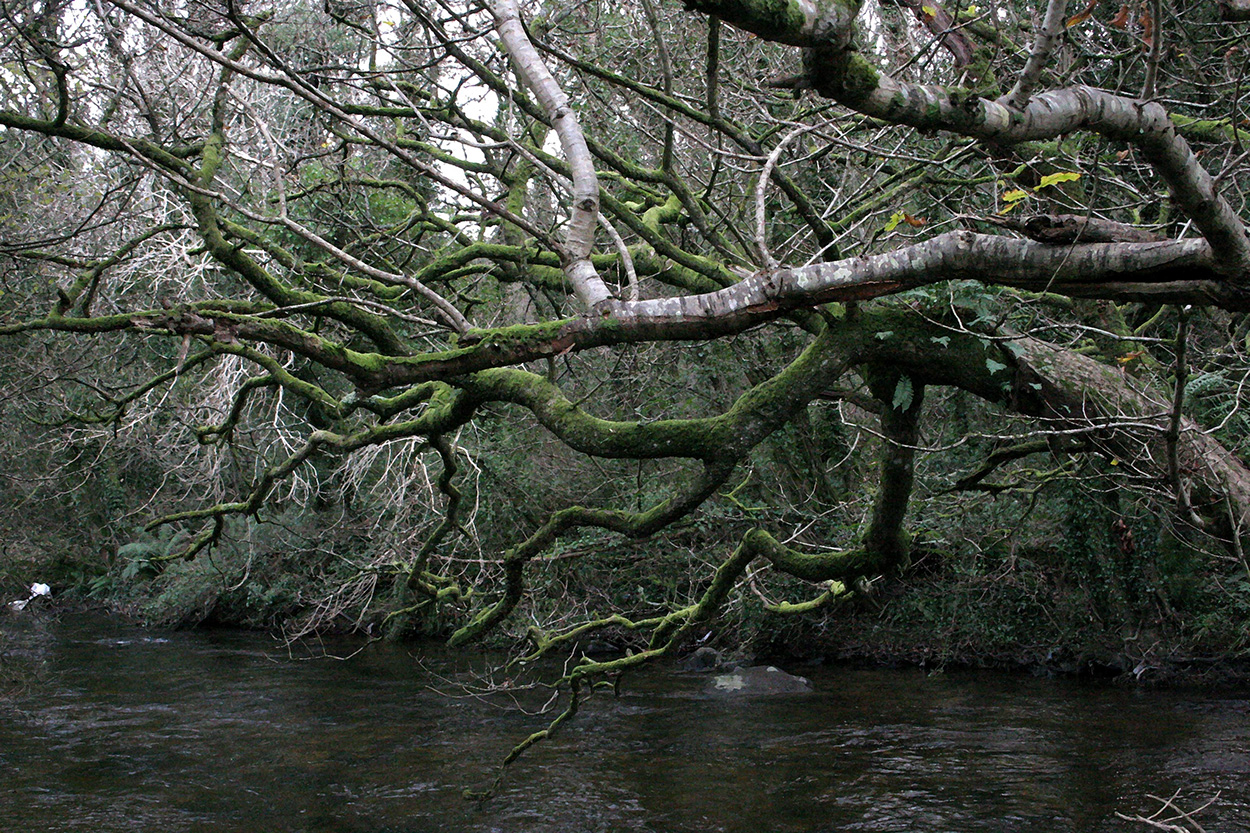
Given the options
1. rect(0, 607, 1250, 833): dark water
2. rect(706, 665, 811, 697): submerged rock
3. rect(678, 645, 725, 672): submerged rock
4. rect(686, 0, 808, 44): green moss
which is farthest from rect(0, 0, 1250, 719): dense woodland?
rect(0, 607, 1250, 833): dark water

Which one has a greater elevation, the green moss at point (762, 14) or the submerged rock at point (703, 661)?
the green moss at point (762, 14)

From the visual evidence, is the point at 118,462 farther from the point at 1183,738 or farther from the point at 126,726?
the point at 1183,738

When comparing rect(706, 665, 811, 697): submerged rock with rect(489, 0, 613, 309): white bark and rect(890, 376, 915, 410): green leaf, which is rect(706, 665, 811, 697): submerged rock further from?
rect(489, 0, 613, 309): white bark

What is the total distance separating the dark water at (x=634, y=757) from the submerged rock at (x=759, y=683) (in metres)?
0.31

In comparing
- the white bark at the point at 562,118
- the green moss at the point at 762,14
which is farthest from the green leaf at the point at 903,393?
the green moss at the point at 762,14

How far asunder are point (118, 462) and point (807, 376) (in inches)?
733

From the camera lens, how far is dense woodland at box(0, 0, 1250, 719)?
160 inches

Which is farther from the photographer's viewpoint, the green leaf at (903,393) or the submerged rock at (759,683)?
the submerged rock at (759,683)

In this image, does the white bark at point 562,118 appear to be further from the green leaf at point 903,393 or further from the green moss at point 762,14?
the green leaf at point 903,393

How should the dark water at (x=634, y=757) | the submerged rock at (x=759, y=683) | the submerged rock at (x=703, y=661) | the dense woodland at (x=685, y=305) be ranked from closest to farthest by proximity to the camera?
the dense woodland at (x=685, y=305) → the dark water at (x=634, y=757) → the submerged rock at (x=759, y=683) → the submerged rock at (x=703, y=661)

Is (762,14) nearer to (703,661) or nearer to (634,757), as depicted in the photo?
(634,757)

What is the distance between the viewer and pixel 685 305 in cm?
387

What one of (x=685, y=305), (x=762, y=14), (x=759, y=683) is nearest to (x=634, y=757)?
(x=759, y=683)

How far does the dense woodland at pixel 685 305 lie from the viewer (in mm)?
4066
